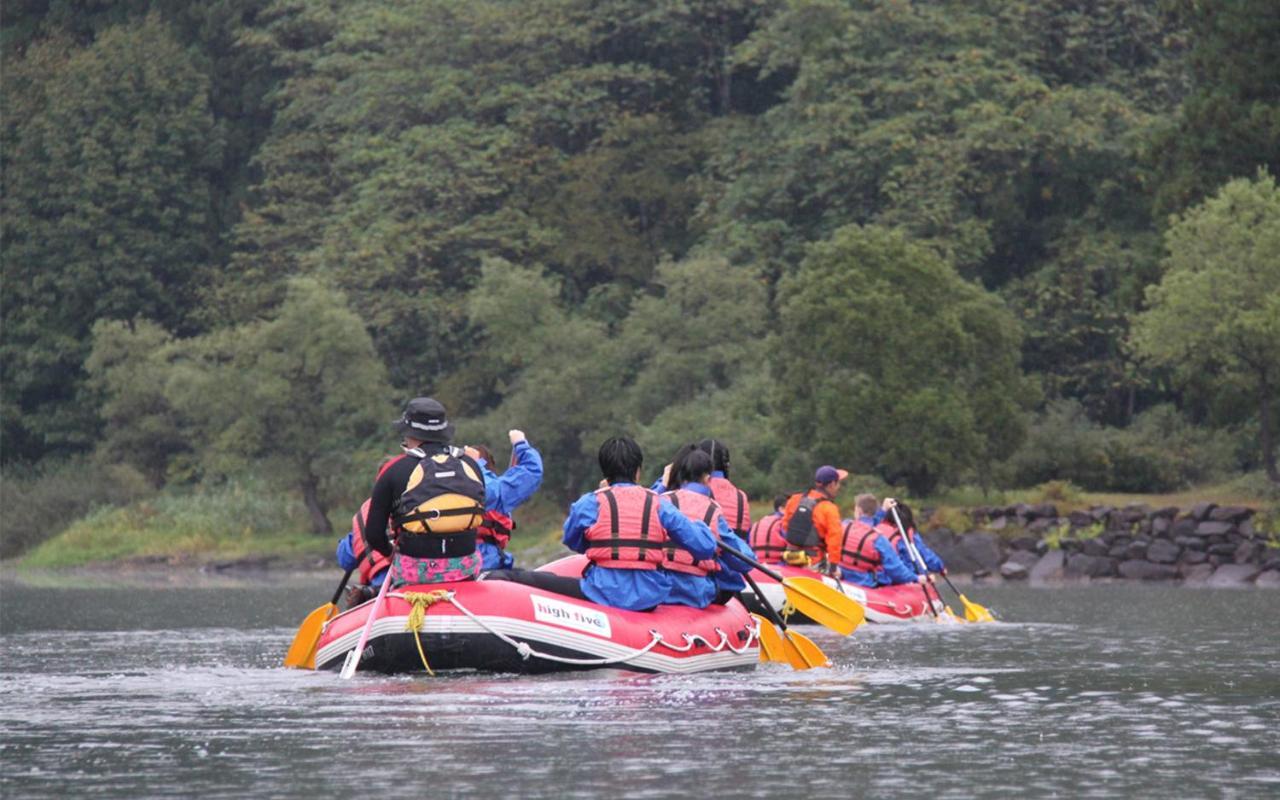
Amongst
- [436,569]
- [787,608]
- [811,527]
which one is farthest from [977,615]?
[436,569]

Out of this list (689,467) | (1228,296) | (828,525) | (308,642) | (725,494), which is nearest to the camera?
(308,642)

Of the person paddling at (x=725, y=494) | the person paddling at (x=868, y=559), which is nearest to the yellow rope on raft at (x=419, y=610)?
the person paddling at (x=725, y=494)

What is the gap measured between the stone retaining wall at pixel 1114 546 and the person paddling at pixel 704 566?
73.4 ft

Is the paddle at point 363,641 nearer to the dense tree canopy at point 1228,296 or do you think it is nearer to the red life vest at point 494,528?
the red life vest at point 494,528

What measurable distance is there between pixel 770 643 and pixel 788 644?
21cm

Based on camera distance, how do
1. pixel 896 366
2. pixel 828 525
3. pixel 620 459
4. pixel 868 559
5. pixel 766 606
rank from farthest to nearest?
pixel 896 366 → pixel 868 559 → pixel 828 525 → pixel 766 606 → pixel 620 459

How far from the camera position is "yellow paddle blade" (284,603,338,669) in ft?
50.4

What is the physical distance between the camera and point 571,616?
1433cm

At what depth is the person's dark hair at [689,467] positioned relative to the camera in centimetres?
1681

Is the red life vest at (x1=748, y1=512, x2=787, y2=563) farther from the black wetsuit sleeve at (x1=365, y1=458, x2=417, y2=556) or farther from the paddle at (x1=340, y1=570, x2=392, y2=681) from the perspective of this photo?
the paddle at (x1=340, y1=570, x2=392, y2=681)

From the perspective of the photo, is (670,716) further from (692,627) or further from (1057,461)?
(1057,461)

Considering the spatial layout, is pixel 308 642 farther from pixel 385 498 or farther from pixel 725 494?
pixel 725 494

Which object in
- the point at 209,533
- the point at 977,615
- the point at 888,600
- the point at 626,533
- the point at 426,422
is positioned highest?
the point at 426,422

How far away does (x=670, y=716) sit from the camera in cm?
1194
